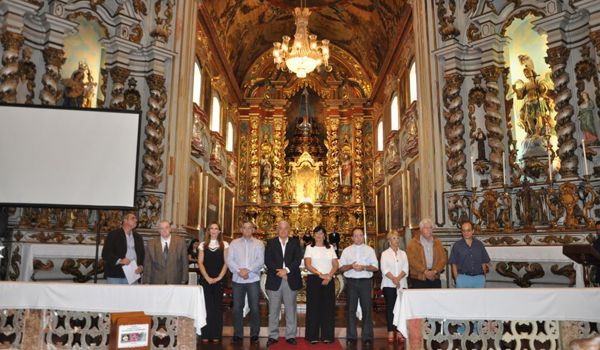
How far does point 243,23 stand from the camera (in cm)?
1858

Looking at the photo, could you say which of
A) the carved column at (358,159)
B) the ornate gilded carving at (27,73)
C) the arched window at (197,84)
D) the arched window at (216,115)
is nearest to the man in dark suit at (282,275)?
the ornate gilded carving at (27,73)

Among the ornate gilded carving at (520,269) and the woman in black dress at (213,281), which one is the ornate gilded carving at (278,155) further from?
the woman in black dress at (213,281)

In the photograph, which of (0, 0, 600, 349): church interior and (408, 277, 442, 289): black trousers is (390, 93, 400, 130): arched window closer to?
(0, 0, 600, 349): church interior

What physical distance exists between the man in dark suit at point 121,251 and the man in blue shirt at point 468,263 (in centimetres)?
425

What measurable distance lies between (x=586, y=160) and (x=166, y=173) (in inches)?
305

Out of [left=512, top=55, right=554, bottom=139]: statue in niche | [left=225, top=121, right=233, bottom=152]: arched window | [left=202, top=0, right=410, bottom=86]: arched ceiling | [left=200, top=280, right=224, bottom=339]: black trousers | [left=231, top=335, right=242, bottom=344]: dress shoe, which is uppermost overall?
[left=202, top=0, right=410, bottom=86]: arched ceiling

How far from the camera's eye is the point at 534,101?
31.3 feet

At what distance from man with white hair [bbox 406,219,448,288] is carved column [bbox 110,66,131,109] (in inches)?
267

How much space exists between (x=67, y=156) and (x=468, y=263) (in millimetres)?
5908

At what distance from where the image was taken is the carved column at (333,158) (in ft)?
69.4

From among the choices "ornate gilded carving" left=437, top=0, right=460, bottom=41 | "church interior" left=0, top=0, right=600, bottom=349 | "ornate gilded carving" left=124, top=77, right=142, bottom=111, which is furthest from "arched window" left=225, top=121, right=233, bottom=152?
"ornate gilded carving" left=437, top=0, right=460, bottom=41

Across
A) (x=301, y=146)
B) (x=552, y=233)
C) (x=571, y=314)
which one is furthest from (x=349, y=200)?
(x=571, y=314)

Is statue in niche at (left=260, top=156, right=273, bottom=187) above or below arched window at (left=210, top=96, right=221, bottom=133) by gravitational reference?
below

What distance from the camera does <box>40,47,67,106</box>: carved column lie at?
8.73 m
